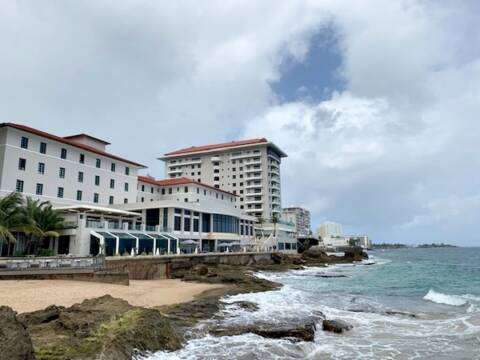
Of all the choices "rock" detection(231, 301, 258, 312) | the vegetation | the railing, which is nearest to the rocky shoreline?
"rock" detection(231, 301, 258, 312)

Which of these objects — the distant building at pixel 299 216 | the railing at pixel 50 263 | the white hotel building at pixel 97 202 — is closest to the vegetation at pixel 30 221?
the white hotel building at pixel 97 202

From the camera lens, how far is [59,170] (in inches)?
1756

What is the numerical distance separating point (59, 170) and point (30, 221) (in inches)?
517

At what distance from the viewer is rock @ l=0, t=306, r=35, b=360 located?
7.80 m

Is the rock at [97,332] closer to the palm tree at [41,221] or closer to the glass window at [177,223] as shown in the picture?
the palm tree at [41,221]

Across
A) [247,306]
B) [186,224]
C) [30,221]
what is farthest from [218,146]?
[247,306]

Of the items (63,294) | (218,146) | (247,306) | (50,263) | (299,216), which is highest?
(218,146)

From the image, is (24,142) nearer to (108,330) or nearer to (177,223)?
(177,223)

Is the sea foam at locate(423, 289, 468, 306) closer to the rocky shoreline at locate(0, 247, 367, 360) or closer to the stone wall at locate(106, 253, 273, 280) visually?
the rocky shoreline at locate(0, 247, 367, 360)

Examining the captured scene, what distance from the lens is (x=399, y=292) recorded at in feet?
106

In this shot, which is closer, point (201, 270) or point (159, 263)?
point (159, 263)

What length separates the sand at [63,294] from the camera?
1728 cm

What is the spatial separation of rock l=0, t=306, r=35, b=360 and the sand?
8.04 meters

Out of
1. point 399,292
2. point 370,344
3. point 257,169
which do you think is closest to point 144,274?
point 399,292
